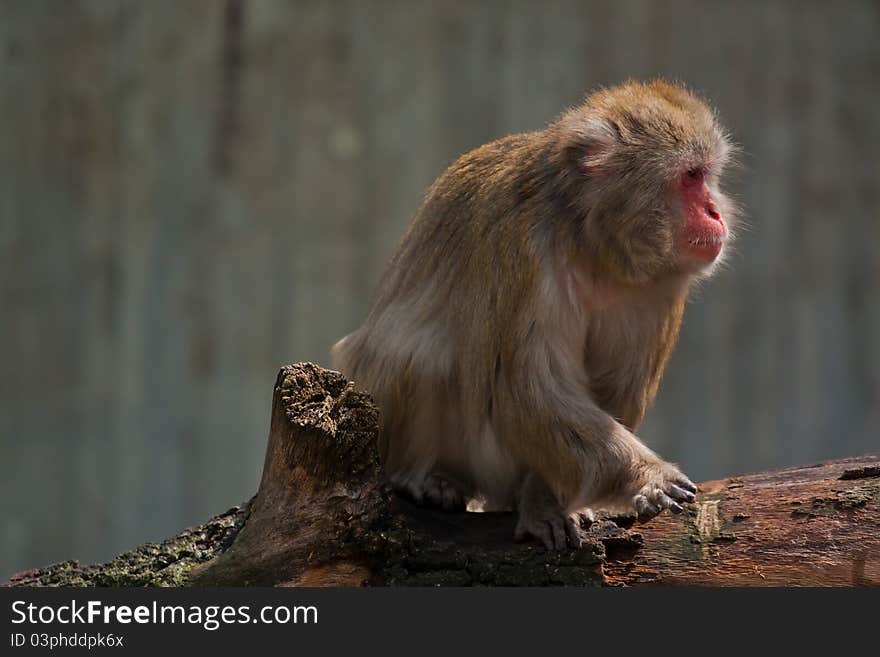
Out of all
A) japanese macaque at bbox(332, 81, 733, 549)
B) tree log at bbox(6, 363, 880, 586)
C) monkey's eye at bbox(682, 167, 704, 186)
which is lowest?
tree log at bbox(6, 363, 880, 586)

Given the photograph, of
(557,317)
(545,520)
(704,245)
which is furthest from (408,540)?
(704,245)

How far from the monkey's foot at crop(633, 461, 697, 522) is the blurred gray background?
6785 mm

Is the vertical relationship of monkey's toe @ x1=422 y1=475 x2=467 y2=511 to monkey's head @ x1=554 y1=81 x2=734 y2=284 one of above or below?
below

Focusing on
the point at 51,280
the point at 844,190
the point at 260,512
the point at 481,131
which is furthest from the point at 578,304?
the point at 51,280

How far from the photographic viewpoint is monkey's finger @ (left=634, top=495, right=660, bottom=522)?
4.89 meters

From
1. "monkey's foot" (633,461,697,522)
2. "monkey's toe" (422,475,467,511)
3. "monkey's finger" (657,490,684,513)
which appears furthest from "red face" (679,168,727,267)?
"monkey's toe" (422,475,467,511)

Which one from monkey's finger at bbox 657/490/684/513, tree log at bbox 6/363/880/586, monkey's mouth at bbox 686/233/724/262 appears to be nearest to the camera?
tree log at bbox 6/363/880/586

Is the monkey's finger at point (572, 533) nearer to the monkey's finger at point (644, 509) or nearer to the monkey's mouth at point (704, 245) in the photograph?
the monkey's finger at point (644, 509)

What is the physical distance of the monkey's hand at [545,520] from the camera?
5094 mm

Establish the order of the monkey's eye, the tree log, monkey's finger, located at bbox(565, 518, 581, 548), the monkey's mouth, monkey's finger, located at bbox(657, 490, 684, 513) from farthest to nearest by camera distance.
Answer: the monkey's eye, the monkey's mouth, monkey's finger, located at bbox(565, 518, 581, 548), monkey's finger, located at bbox(657, 490, 684, 513), the tree log

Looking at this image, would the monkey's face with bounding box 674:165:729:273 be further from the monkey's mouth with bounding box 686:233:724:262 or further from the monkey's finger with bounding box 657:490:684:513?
the monkey's finger with bounding box 657:490:684:513

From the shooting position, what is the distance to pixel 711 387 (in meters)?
11.7

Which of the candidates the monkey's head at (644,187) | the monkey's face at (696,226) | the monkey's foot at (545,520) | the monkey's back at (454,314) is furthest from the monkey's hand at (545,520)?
the monkey's face at (696,226)

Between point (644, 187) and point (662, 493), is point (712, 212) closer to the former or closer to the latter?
point (644, 187)
